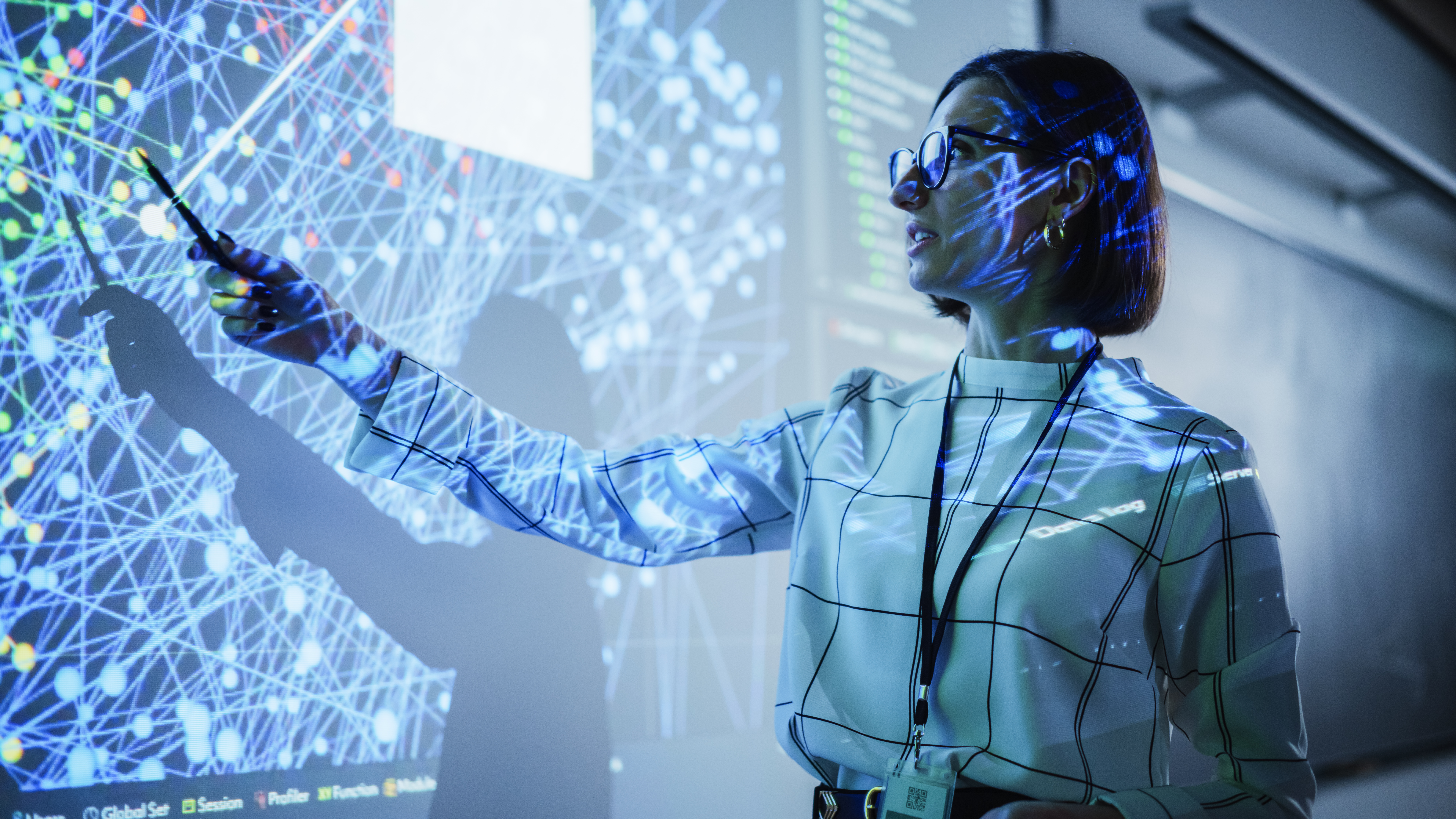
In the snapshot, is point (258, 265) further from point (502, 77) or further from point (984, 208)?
point (984, 208)

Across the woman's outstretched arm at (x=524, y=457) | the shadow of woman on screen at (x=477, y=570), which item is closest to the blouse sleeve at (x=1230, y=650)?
the woman's outstretched arm at (x=524, y=457)

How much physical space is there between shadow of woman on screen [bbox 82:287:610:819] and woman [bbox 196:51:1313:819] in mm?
99

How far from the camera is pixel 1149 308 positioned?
2.81 ft

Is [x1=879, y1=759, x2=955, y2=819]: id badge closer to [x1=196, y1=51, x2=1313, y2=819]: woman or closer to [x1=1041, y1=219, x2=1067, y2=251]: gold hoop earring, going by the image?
[x1=196, y1=51, x2=1313, y2=819]: woman

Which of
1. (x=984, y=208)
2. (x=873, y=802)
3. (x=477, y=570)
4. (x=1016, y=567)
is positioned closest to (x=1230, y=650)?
(x=1016, y=567)

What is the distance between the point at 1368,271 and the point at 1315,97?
34.2 inches

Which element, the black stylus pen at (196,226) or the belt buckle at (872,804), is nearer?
the black stylus pen at (196,226)

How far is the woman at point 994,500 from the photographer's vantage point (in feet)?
2.09

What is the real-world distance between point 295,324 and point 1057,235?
645mm

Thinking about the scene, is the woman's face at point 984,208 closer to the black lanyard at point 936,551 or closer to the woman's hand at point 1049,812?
the black lanyard at point 936,551

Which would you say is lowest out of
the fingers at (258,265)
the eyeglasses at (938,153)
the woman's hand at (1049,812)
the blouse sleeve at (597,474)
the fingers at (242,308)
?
the woman's hand at (1049,812)

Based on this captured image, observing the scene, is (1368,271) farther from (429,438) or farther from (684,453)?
(429,438)

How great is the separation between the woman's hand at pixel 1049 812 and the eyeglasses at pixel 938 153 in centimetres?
50

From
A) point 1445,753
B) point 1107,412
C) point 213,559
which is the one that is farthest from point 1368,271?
point 213,559
